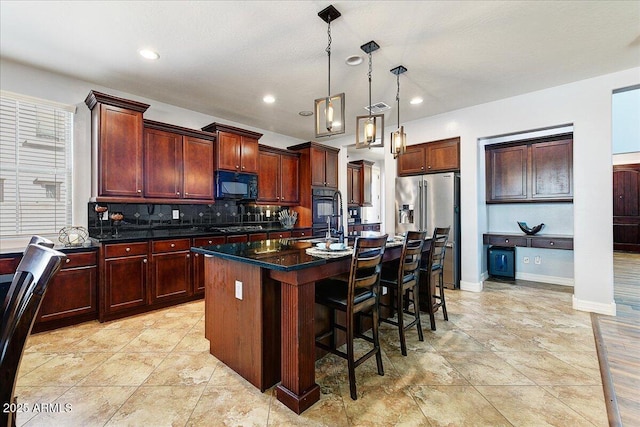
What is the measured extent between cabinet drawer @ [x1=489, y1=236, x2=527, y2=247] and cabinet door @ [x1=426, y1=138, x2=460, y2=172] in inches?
54.7

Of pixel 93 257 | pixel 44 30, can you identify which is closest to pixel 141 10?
pixel 44 30

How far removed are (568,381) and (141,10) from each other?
4313mm

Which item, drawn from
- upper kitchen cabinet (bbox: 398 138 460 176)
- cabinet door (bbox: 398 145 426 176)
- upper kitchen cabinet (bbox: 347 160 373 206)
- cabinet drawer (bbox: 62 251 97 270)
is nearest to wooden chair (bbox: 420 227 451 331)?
upper kitchen cabinet (bbox: 398 138 460 176)

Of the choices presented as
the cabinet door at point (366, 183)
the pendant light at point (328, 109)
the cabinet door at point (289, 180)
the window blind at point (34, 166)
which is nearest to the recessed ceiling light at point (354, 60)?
the pendant light at point (328, 109)

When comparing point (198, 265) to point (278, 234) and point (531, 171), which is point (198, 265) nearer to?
point (278, 234)

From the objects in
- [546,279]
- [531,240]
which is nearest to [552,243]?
[531,240]

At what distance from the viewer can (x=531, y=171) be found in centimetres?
470

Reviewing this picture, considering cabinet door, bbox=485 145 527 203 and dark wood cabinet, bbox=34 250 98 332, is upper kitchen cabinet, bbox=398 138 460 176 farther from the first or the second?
dark wood cabinet, bbox=34 250 98 332

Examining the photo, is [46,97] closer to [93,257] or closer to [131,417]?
[93,257]

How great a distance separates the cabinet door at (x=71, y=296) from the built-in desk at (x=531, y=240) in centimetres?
564

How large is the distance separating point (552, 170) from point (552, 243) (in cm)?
118

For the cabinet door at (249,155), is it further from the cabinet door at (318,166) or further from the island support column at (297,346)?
the island support column at (297,346)

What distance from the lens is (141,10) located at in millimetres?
2268

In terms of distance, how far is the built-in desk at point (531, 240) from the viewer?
425cm
